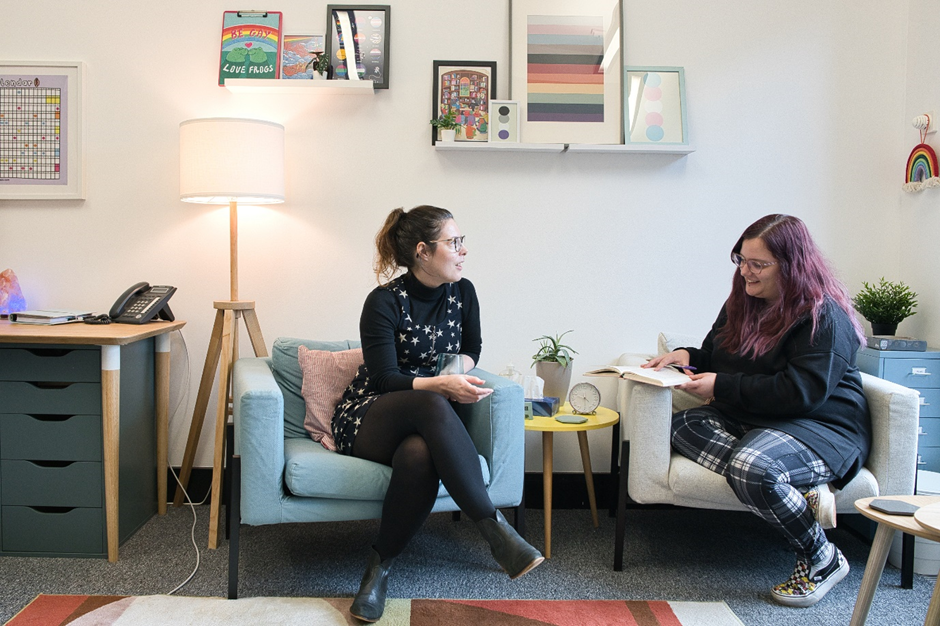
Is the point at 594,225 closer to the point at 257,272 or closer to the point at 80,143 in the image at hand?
the point at 257,272

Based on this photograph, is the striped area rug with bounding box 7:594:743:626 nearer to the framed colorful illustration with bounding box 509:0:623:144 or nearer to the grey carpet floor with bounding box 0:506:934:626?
the grey carpet floor with bounding box 0:506:934:626

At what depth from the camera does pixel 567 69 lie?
301cm

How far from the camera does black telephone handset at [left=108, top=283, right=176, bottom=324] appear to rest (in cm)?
276

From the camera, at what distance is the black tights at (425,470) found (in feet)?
6.70

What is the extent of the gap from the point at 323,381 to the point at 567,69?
5.13 ft

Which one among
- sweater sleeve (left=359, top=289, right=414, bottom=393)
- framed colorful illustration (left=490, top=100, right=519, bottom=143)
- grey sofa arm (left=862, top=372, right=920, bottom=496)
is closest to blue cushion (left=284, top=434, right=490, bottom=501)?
sweater sleeve (left=359, top=289, right=414, bottom=393)

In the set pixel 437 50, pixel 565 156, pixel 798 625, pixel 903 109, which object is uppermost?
pixel 437 50

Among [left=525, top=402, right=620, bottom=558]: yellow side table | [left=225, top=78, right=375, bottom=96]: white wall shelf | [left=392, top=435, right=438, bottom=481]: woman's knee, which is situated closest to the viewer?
[left=392, top=435, right=438, bottom=481]: woman's knee

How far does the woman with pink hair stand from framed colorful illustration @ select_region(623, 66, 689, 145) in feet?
2.42

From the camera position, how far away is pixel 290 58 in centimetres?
297

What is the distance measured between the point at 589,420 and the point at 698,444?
0.38 meters

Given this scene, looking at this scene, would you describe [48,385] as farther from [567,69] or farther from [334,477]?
[567,69]

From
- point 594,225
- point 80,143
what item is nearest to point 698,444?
point 594,225

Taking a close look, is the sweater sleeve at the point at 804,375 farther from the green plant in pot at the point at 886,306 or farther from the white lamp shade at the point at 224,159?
the white lamp shade at the point at 224,159
